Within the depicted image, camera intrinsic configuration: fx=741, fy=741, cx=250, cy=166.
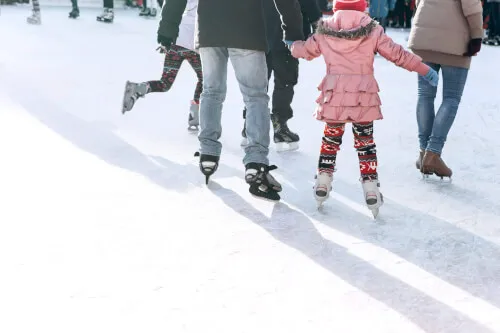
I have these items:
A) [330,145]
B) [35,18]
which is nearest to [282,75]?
[330,145]

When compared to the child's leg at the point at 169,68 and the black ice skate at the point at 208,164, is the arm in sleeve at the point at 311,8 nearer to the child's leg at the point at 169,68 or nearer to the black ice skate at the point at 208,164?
the child's leg at the point at 169,68

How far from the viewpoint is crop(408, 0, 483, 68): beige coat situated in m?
4.30

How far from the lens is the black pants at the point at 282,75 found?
16.6ft

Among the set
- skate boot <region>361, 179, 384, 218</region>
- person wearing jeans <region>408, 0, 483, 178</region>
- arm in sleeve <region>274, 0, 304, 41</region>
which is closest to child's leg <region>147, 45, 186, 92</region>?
arm in sleeve <region>274, 0, 304, 41</region>

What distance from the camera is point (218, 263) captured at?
305cm

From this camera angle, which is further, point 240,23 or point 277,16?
point 277,16

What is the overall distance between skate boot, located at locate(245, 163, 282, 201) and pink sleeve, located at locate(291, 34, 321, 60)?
668 mm

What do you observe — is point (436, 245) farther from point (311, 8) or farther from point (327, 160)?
point (311, 8)

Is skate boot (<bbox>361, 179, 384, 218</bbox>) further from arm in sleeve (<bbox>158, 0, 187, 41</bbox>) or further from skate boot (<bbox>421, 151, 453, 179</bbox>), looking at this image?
arm in sleeve (<bbox>158, 0, 187, 41</bbox>)

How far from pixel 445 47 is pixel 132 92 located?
2313 mm

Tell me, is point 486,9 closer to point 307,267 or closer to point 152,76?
point 152,76

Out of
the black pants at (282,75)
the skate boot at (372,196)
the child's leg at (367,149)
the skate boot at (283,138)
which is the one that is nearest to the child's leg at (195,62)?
the black pants at (282,75)

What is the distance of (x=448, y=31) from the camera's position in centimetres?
434

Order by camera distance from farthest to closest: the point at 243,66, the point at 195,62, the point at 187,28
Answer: the point at 195,62 < the point at 187,28 < the point at 243,66
